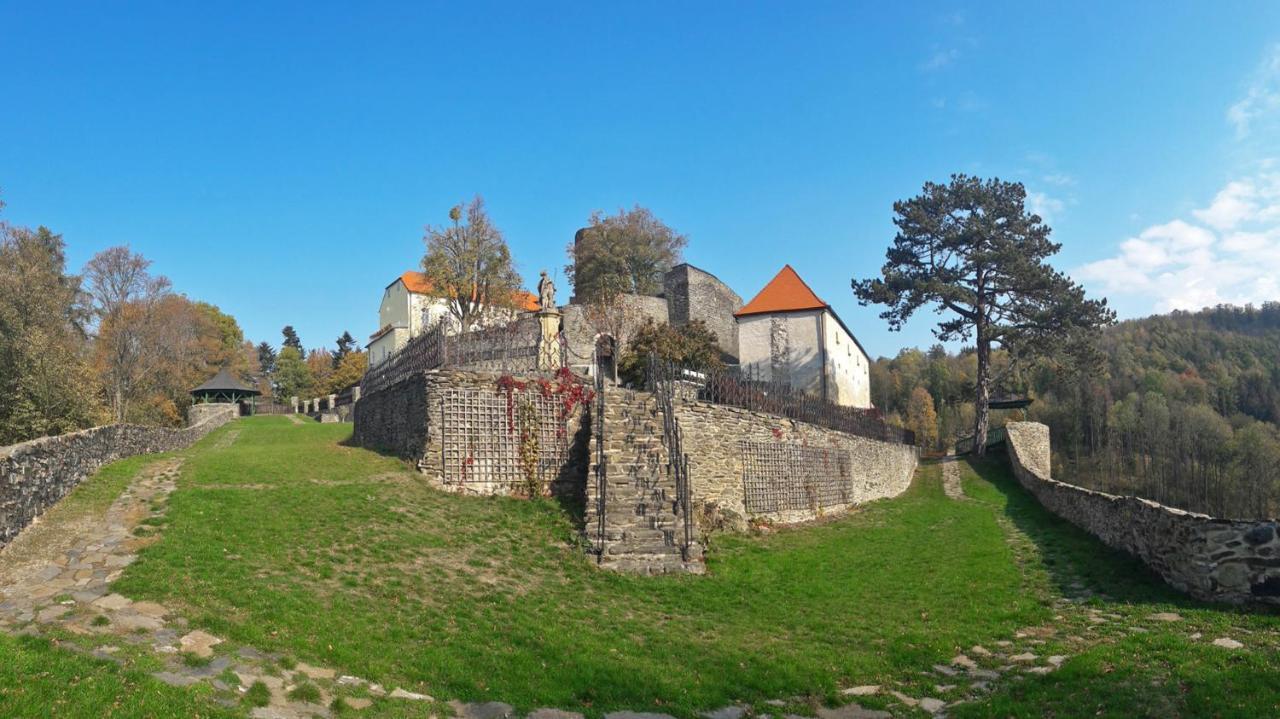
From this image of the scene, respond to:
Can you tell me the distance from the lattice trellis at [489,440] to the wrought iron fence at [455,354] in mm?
1160

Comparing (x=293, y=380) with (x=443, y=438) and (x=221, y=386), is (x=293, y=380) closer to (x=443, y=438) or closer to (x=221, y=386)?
(x=221, y=386)

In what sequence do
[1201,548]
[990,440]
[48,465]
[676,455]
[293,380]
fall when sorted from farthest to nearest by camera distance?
1. [293,380]
2. [990,440]
3. [676,455]
4. [48,465]
5. [1201,548]

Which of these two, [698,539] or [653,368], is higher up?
[653,368]

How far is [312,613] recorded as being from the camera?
8242 millimetres

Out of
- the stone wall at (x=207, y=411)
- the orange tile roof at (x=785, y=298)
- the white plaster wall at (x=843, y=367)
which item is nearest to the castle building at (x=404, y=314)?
the stone wall at (x=207, y=411)

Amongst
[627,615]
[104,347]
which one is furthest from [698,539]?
[104,347]

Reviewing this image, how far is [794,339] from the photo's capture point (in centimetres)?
4081

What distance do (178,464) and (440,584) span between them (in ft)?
27.7

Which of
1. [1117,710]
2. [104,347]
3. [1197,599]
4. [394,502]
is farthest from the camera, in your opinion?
[104,347]

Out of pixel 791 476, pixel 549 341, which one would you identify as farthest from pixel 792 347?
A: pixel 549 341

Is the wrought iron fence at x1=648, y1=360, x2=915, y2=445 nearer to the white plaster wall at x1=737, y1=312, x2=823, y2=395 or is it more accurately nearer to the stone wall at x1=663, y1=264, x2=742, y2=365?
the white plaster wall at x1=737, y1=312, x2=823, y2=395

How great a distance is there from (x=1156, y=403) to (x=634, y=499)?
251ft

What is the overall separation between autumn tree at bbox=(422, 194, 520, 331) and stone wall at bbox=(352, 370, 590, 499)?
22.3 m

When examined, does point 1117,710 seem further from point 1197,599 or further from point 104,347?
point 104,347
